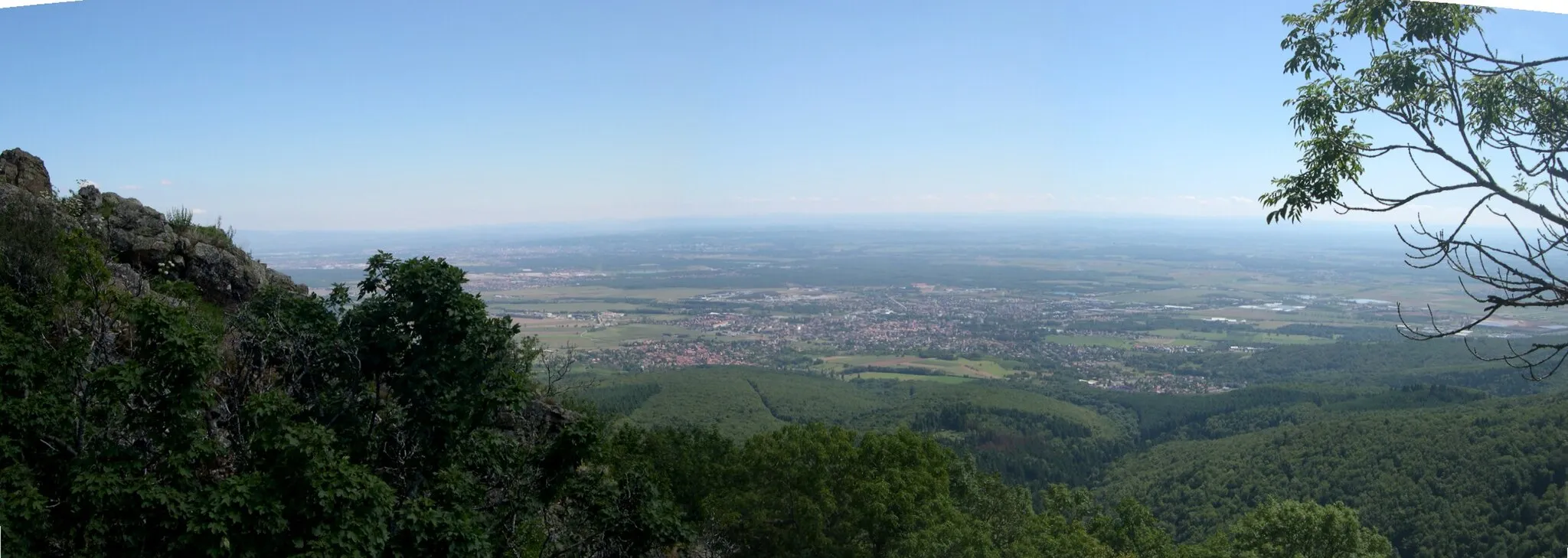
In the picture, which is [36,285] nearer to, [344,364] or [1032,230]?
[344,364]

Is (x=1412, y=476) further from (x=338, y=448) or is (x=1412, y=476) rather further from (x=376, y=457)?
(x=338, y=448)

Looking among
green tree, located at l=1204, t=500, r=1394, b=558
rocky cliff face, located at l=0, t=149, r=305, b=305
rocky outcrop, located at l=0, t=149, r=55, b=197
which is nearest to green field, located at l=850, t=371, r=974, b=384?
green tree, located at l=1204, t=500, r=1394, b=558

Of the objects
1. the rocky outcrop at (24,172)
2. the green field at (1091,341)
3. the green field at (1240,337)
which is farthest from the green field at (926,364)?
the rocky outcrop at (24,172)

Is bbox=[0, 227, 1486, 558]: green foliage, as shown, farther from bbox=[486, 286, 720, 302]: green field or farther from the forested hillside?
bbox=[486, 286, 720, 302]: green field

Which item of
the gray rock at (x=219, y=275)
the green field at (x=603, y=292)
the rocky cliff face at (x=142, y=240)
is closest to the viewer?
the rocky cliff face at (x=142, y=240)

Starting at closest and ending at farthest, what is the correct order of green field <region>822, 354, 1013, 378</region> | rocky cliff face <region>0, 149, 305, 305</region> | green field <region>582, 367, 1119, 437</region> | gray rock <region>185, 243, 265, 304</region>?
rocky cliff face <region>0, 149, 305, 305</region> < gray rock <region>185, 243, 265, 304</region> < green field <region>582, 367, 1119, 437</region> < green field <region>822, 354, 1013, 378</region>

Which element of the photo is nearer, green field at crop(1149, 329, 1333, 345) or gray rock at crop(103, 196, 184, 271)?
gray rock at crop(103, 196, 184, 271)

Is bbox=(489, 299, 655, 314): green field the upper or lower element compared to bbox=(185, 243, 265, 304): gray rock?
lower

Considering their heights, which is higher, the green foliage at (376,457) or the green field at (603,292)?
the green foliage at (376,457)

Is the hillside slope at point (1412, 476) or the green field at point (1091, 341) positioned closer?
the hillside slope at point (1412, 476)

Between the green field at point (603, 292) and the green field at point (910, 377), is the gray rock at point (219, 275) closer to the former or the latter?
the green field at point (910, 377)
